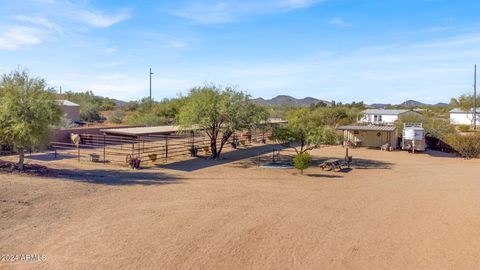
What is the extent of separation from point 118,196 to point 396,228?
10571 millimetres

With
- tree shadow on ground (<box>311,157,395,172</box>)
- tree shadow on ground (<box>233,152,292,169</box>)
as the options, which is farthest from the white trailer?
tree shadow on ground (<box>233,152,292,169</box>)

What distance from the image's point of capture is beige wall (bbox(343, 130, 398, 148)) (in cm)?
3866

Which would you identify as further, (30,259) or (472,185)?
(472,185)

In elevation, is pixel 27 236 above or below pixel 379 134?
below

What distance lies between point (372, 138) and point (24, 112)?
3040cm

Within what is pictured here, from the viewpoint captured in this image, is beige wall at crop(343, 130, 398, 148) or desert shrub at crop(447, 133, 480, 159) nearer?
desert shrub at crop(447, 133, 480, 159)

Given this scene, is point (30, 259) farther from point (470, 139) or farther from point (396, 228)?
point (470, 139)

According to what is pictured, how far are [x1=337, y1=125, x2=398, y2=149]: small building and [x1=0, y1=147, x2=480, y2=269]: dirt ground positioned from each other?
15.6 meters

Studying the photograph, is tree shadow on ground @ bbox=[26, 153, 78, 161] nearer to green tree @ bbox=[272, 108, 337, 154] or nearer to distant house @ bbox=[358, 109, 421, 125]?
green tree @ bbox=[272, 108, 337, 154]

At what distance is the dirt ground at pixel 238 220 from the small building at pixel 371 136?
615 inches

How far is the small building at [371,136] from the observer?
38500mm

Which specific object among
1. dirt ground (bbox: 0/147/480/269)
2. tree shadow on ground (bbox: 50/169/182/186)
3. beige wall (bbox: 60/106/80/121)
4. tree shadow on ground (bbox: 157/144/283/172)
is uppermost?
beige wall (bbox: 60/106/80/121)

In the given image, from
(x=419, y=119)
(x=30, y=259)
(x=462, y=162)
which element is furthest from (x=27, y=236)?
(x=419, y=119)

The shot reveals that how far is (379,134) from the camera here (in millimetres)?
39062
